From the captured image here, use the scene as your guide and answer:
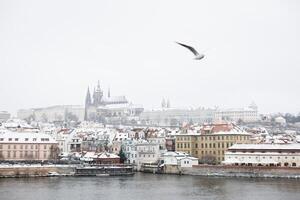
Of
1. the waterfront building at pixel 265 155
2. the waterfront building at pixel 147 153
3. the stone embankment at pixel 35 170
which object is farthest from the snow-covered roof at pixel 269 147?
the stone embankment at pixel 35 170

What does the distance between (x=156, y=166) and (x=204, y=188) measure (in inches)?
762

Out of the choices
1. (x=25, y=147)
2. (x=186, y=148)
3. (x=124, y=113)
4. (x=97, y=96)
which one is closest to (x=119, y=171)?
(x=25, y=147)

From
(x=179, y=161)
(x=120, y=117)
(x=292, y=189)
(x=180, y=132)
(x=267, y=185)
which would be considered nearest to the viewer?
(x=292, y=189)

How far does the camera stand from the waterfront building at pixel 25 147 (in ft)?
190

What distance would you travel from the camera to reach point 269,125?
132000 mm

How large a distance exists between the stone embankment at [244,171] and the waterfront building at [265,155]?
2.25 m

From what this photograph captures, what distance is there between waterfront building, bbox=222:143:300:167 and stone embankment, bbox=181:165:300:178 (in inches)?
88.6

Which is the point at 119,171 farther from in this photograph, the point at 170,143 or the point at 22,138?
the point at 170,143

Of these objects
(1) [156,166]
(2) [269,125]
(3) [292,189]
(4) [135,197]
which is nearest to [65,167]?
(1) [156,166]

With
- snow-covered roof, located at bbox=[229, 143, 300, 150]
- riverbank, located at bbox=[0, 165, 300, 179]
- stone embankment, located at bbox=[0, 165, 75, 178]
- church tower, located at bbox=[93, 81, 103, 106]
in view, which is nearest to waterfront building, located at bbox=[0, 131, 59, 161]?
stone embankment, located at bbox=[0, 165, 75, 178]

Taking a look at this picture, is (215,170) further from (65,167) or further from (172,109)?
(172,109)

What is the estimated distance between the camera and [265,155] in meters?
52.4

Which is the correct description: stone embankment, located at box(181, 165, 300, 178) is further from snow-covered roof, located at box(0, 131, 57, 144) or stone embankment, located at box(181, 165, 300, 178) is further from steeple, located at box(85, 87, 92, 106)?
steeple, located at box(85, 87, 92, 106)

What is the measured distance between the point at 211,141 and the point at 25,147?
875 inches
